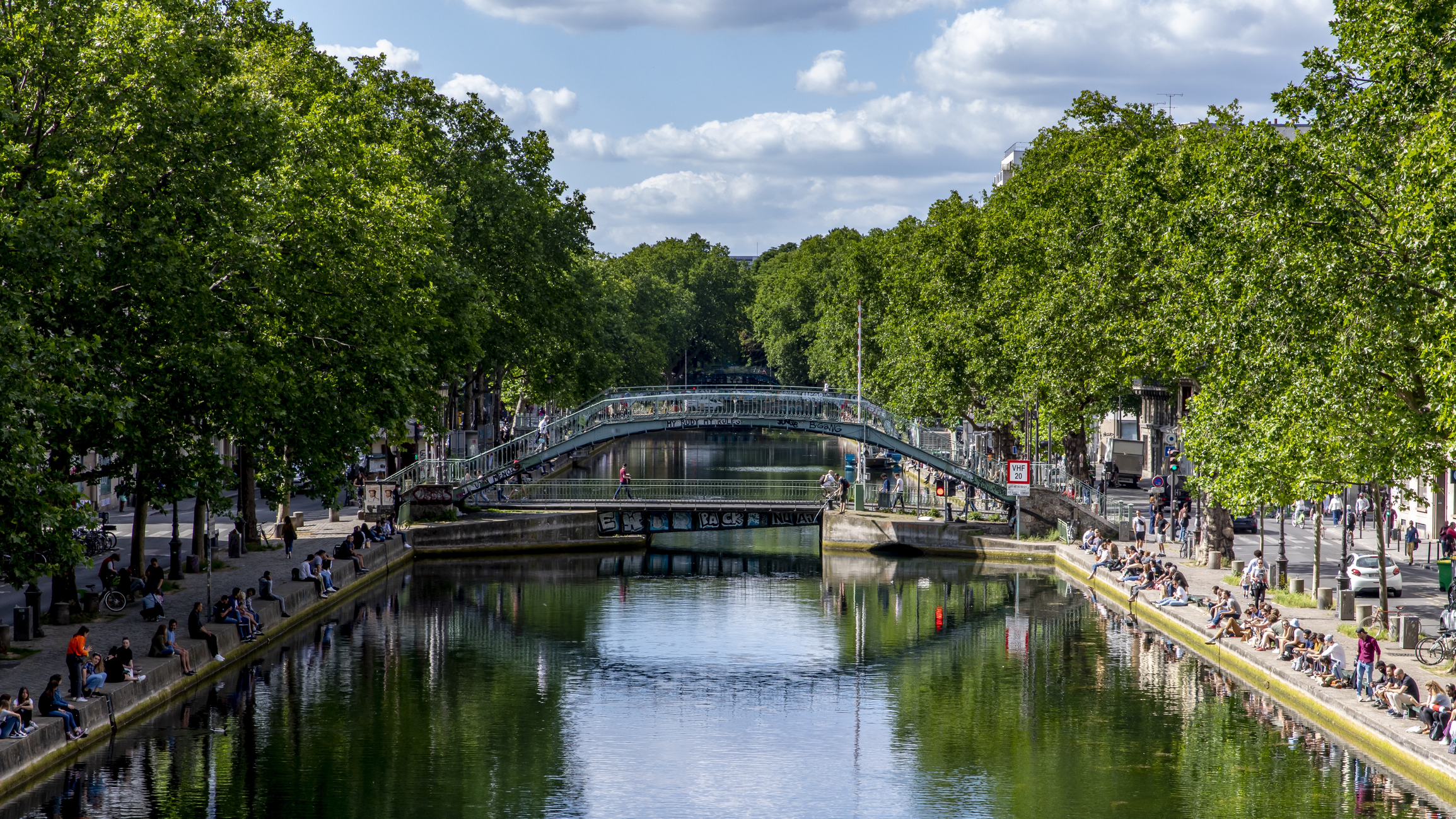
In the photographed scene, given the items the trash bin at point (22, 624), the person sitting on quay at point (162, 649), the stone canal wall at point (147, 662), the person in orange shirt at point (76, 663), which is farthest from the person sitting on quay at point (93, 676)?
the trash bin at point (22, 624)

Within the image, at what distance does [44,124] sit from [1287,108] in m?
25.4

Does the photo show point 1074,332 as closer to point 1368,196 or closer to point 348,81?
point 1368,196

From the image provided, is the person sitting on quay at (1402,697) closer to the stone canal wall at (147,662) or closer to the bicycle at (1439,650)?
the bicycle at (1439,650)

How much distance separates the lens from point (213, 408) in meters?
31.2

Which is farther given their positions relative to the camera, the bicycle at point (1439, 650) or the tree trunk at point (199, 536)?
the tree trunk at point (199, 536)

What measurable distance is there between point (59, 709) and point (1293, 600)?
1163 inches

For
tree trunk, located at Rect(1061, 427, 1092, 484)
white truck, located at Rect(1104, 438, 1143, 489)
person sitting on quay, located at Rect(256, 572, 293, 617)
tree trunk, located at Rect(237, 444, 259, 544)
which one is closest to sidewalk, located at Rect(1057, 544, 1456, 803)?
tree trunk, located at Rect(1061, 427, 1092, 484)

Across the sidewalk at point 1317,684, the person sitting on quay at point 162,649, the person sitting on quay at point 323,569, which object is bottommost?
the sidewalk at point 1317,684

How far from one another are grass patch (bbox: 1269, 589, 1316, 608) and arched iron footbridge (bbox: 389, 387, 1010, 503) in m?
18.2

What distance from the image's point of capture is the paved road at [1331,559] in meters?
38.2

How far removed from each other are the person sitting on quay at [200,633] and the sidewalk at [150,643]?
141 mm

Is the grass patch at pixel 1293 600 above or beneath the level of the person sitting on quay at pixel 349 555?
beneath

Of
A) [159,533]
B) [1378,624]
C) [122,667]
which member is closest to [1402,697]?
[1378,624]

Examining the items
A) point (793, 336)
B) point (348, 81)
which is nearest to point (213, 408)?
point (348, 81)
